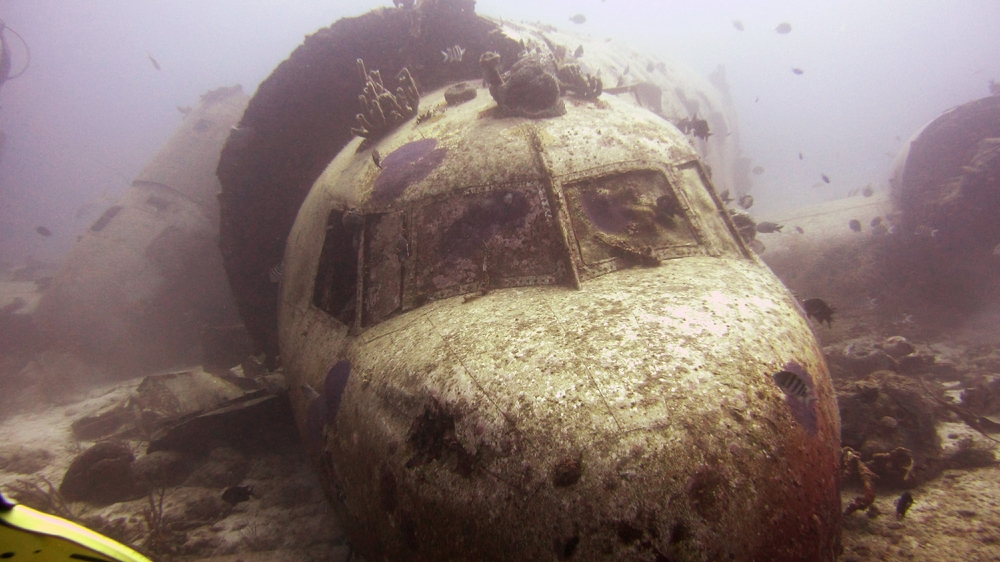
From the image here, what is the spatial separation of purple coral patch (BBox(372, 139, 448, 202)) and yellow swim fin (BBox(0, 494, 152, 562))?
119 inches

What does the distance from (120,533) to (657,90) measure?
13.8 metres

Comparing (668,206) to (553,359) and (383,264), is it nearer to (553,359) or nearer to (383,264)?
(553,359)

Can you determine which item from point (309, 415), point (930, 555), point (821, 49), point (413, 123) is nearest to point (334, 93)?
point (413, 123)

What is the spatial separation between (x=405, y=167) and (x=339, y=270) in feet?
3.85

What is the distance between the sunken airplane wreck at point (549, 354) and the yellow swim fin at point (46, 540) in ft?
4.28

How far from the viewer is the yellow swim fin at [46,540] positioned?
3.73 feet

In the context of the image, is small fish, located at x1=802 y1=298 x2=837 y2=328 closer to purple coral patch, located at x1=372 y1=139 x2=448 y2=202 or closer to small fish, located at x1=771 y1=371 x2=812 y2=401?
small fish, located at x1=771 y1=371 x2=812 y2=401

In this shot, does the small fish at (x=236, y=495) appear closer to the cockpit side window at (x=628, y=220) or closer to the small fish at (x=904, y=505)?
the cockpit side window at (x=628, y=220)

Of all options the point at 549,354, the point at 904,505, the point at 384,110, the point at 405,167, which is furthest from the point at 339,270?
the point at 904,505

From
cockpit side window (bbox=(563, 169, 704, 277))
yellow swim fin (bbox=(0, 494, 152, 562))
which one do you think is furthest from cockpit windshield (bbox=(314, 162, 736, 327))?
yellow swim fin (bbox=(0, 494, 152, 562))

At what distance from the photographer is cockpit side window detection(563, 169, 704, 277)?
3.28 meters

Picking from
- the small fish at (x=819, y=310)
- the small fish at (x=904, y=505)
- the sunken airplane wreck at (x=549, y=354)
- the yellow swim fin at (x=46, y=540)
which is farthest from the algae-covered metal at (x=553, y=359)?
the small fish at (x=819, y=310)

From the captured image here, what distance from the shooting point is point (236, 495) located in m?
4.55

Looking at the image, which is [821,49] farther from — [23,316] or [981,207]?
[23,316]
